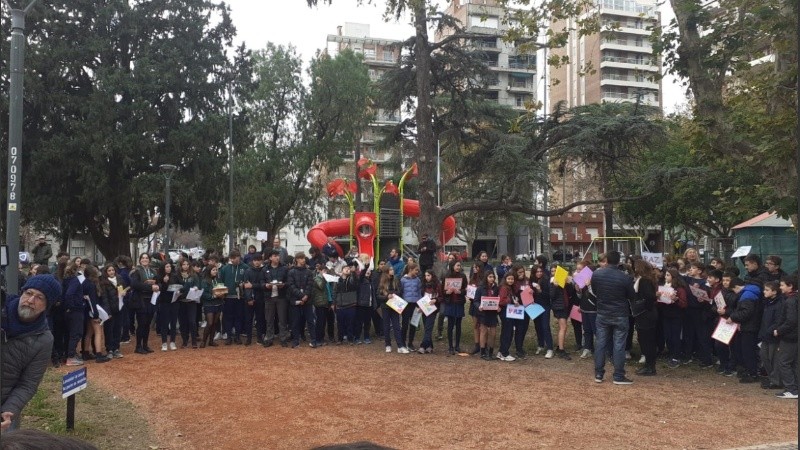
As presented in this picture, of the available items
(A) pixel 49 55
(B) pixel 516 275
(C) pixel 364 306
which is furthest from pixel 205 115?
(B) pixel 516 275

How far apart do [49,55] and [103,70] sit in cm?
186

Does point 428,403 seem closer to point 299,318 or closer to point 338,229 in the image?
point 299,318

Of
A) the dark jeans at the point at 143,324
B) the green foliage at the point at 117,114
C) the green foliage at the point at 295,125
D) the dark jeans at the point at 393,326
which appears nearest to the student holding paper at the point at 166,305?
the dark jeans at the point at 143,324

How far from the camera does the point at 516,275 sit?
39.6ft

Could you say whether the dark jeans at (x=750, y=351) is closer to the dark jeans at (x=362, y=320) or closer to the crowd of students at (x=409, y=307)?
the crowd of students at (x=409, y=307)

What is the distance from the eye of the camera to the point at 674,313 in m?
11.1

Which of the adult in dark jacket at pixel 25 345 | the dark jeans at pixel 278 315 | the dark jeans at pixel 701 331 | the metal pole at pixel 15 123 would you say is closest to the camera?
the adult in dark jacket at pixel 25 345

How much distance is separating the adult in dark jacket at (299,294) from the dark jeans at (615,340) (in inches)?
221

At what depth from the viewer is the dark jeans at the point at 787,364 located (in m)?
9.12

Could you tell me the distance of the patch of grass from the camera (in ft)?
23.5

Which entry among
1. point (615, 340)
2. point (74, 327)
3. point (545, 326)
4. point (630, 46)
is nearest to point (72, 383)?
point (74, 327)

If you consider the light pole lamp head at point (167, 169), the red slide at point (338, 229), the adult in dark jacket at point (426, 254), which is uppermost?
the light pole lamp head at point (167, 169)

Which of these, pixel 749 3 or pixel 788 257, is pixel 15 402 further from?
pixel 788 257

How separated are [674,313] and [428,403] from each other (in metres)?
5.05
